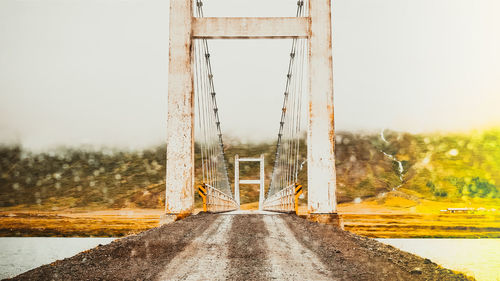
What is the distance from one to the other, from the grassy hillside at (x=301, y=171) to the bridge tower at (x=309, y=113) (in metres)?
98.7

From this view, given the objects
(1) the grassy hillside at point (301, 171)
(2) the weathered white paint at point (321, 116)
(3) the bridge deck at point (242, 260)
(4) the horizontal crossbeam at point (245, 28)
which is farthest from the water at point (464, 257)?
(1) the grassy hillside at point (301, 171)

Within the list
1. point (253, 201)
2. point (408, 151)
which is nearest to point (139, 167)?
point (253, 201)

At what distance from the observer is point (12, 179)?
14588 centimetres

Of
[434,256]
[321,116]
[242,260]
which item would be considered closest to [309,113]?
[321,116]

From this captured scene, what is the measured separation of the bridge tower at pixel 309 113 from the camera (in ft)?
24.8

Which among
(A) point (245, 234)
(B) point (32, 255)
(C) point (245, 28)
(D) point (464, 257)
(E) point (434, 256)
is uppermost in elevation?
(C) point (245, 28)

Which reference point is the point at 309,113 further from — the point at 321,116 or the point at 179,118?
the point at 179,118

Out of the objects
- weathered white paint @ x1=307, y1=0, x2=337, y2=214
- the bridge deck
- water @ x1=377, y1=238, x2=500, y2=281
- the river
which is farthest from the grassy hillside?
the bridge deck

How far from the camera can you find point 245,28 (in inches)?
333

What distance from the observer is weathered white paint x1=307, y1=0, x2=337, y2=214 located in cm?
755

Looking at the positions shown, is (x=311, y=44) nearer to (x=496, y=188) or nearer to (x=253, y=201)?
(x=496, y=188)

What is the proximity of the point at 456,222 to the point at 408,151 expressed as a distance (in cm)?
10268

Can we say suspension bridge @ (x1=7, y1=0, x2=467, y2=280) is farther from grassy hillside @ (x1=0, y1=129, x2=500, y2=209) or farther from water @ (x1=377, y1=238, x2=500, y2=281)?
grassy hillside @ (x1=0, y1=129, x2=500, y2=209)

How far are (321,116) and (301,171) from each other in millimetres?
120327
